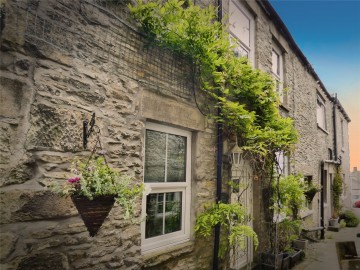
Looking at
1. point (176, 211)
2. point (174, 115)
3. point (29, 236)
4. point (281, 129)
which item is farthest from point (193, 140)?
point (29, 236)

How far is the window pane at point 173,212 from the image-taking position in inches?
148

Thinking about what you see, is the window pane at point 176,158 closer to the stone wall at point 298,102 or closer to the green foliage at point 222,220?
the green foliage at point 222,220

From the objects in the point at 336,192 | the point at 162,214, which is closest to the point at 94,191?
the point at 162,214

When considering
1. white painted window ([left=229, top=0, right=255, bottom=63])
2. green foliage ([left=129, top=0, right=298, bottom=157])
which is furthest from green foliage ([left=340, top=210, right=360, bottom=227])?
white painted window ([left=229, top=0, right=255, bottom=63])

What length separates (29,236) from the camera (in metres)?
2.13

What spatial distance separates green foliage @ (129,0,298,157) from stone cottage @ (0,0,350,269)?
22 centimetres

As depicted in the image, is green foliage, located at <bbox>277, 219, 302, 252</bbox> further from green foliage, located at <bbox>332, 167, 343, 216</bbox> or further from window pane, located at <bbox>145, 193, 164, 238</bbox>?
green foliage, located at <bbox>332, 167, 343, 216</bbox>

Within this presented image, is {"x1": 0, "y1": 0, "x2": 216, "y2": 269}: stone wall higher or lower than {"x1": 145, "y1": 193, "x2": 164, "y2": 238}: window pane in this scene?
higher

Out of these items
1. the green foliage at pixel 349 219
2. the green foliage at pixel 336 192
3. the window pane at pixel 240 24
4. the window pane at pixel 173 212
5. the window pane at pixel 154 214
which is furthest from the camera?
the green foliage at pixel 336 192

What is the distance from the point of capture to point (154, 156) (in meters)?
3.60

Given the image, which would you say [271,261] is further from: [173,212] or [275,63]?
[275,63]

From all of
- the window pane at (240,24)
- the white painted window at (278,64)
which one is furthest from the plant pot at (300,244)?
the window pane at (240,24)

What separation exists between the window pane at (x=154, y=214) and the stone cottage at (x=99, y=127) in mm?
18

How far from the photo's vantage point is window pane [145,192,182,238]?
138 inches
